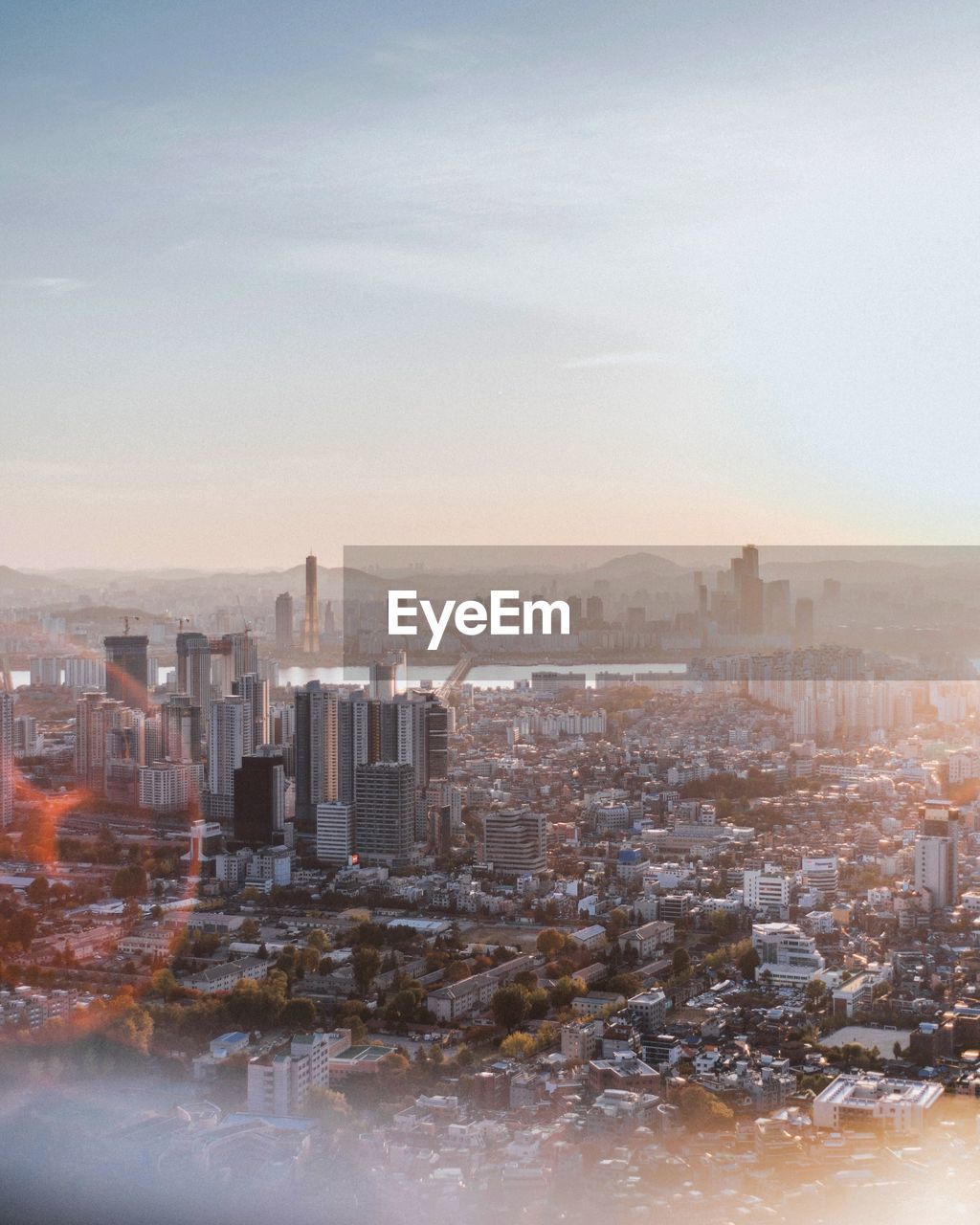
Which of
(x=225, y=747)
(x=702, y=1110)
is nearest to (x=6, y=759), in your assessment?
(x=225, y=747)

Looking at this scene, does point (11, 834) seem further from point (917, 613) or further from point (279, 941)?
point (917, 613)

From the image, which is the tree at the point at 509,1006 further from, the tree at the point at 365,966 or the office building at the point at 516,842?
Answer: the office building at the point at 516,842

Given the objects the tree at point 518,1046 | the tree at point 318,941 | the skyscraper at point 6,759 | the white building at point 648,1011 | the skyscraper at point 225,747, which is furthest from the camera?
the skyscraper at point 225,747

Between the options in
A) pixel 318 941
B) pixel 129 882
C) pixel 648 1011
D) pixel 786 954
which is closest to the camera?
pixel 648 1011

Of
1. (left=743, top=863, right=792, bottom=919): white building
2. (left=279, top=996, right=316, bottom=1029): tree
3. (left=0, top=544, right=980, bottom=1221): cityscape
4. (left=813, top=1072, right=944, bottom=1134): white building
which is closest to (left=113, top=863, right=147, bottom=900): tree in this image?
(left=0, top=544, right=980, bottom=1221): cityscape

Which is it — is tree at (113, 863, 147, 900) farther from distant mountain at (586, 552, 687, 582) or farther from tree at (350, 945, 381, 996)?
distant mountain at (586, 552, 687, 582)

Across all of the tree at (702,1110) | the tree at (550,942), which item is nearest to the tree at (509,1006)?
the tree at (550,942)

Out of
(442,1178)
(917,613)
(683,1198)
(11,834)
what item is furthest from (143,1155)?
(11,834)

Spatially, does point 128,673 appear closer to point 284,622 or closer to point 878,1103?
point 284,622
